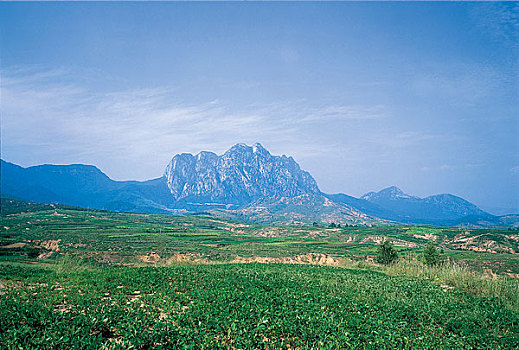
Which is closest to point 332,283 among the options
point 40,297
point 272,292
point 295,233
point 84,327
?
point 272,292

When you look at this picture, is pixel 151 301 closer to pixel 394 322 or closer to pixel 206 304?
pixel 206 304

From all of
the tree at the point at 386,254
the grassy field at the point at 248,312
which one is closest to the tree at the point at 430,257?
the tree at the point at 386,254

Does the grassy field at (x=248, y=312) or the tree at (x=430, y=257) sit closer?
the grassy field at (x=248, y=312)

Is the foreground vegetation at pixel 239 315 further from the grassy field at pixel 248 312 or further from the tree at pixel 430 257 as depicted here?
the tree at pixel 430 257

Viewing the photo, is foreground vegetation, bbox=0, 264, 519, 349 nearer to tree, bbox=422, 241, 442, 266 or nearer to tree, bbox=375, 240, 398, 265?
tree, bbox=422, 241, 442, 266

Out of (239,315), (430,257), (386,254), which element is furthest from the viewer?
(386,254)

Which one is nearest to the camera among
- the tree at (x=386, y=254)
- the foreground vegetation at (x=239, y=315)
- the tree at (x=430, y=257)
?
the foreground vegetation at (x=239, y=315)

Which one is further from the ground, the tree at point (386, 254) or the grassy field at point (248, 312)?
the grassy field at point (248, 312)

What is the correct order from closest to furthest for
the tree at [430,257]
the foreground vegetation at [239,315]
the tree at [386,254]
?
the foreground vegetation at [239,315] < the tree at [430,257] < the tree at [386,254]

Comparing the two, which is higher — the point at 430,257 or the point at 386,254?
the point at 430,257

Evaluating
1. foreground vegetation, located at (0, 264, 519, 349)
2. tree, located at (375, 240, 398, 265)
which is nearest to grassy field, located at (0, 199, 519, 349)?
foreground vegetation, located at (0, 264, 519, 349)

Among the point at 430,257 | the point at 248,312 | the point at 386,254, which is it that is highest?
the point at 248,312

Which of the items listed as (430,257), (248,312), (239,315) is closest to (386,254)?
(430,257)

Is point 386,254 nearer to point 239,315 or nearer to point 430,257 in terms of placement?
point 430,257
